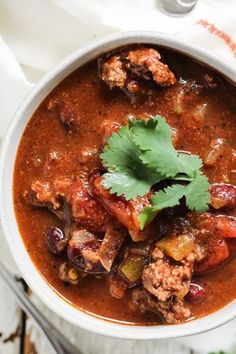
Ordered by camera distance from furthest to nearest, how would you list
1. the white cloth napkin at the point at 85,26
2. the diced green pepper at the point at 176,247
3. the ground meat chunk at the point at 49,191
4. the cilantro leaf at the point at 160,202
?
the white cloth napkin at the point at 85,26, the ground meat chunk at the point at 49,191, the diced green pepper at the point at 176,247, the cilantro leaf at the point at 160,202

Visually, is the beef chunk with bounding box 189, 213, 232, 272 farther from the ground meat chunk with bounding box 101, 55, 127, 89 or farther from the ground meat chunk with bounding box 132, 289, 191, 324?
the ground meat chunk with bounding box 101, 55, 127, 89

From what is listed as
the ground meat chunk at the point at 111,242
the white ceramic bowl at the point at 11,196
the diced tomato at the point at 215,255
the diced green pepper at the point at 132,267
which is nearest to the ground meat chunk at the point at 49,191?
the white ceramic bowl at the point at 11,196

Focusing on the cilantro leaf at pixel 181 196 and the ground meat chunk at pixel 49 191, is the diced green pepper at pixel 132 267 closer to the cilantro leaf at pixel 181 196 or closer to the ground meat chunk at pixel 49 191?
the cilantro leaf at pixel 181 196

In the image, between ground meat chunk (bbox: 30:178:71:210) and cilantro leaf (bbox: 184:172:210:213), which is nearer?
cilantro leaf (bbox: 184:172:210:213)

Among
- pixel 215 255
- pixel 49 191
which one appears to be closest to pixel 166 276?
pixel 215 255

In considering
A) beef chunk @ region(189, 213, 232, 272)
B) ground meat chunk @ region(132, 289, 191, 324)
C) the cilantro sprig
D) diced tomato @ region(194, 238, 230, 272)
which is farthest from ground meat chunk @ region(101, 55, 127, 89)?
ground meat chunk @ region(132, 289, 191, 324)

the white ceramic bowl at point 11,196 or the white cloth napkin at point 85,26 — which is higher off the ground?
the white cloth napkin at point 85,26
